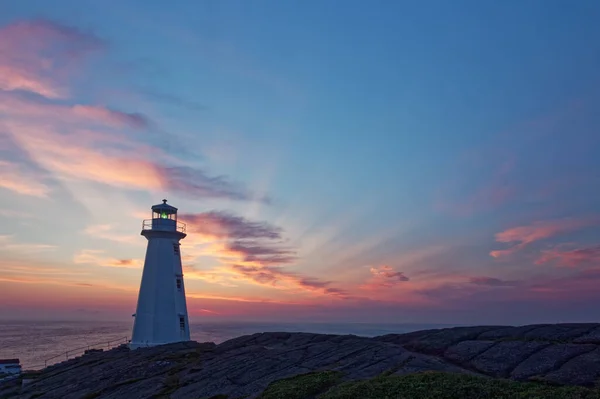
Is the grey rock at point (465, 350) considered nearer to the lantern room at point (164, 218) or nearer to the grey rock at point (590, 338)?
the grey rock at point (590, 338)

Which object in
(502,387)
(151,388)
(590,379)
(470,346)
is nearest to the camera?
(502,387)

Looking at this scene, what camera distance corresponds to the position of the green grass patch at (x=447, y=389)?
54.3 ft

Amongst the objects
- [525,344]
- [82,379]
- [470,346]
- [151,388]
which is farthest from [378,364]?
[82,379]

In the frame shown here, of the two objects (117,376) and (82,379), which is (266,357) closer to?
(117,376)

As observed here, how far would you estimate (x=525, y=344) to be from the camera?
25.5 m

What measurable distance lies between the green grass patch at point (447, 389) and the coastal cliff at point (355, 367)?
6cm

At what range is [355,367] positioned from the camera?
84.6 ft

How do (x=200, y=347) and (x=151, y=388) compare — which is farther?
(x=200, y=347)

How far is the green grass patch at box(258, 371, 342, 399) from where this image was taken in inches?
845

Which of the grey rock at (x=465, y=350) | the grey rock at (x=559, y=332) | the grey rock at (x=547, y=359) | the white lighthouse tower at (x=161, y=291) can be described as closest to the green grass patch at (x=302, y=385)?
the grey rock at (x=465, y=350)

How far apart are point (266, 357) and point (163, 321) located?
19.1 metres

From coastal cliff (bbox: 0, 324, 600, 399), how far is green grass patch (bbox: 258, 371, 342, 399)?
54mm

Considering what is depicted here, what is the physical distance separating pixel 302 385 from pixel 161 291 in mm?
28297

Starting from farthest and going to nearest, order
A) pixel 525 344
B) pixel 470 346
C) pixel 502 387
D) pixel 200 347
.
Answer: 1. pixel 200 347
2. pixel 470 346
3. pixel 525 344
4. pixel 502 387
